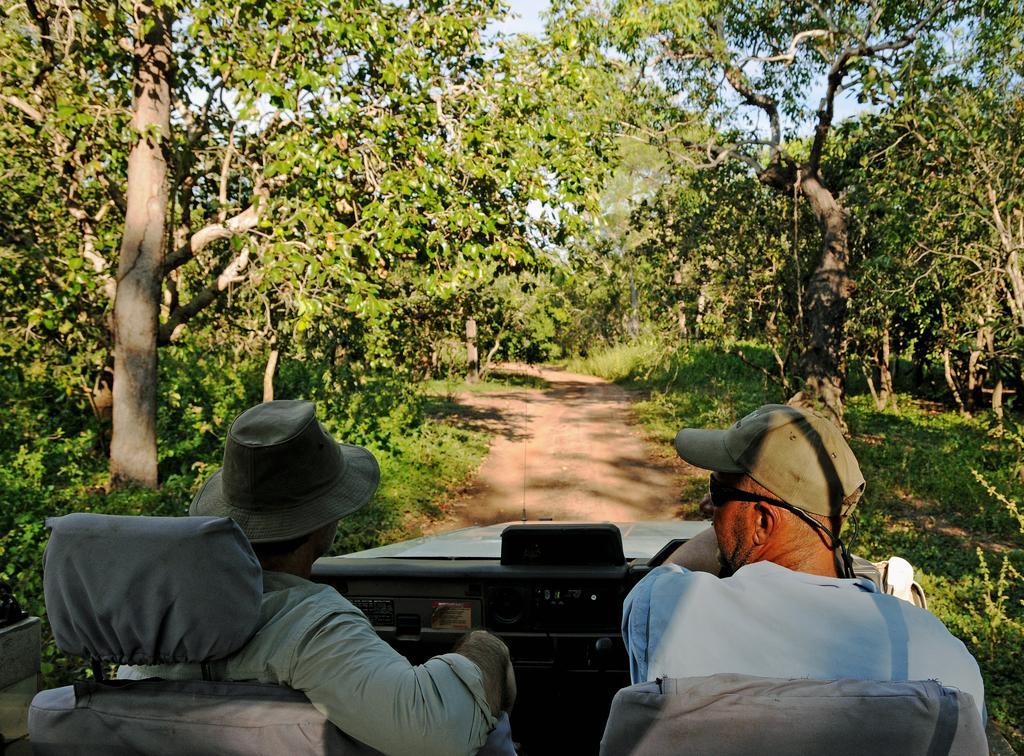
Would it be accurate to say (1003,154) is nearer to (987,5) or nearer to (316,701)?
(987,5)

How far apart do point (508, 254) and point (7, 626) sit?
23.4 ft

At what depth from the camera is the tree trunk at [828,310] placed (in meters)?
12.4

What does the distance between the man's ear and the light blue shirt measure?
1.18 feet

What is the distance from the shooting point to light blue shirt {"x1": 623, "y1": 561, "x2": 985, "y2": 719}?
166 cm

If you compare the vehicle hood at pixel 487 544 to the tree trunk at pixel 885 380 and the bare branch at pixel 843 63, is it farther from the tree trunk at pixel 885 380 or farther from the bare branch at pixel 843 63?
the tree trunk at pixel 885 380

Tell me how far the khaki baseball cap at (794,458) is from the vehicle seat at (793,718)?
65 centimetres

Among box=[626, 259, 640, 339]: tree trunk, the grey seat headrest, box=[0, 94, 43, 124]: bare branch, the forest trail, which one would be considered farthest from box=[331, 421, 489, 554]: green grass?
box=[626, 259, 640, 339]: tree trunk

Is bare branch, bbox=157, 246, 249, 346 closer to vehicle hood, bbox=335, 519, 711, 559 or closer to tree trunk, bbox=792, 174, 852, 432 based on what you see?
vehicle hood, bbox=335, 519, 711, 559

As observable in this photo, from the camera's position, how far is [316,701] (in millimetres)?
1749

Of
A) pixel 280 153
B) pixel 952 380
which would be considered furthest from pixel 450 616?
pixel 952 380

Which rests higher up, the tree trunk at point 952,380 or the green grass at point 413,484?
the tree trunk at point 952,380

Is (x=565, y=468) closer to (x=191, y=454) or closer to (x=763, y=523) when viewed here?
(x=191, y=454)

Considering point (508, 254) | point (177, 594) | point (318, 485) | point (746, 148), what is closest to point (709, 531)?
point (318, 485)

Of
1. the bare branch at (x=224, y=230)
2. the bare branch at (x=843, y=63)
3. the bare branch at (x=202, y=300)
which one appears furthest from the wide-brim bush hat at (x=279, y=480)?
the bare branch at (x=843, y=63)
